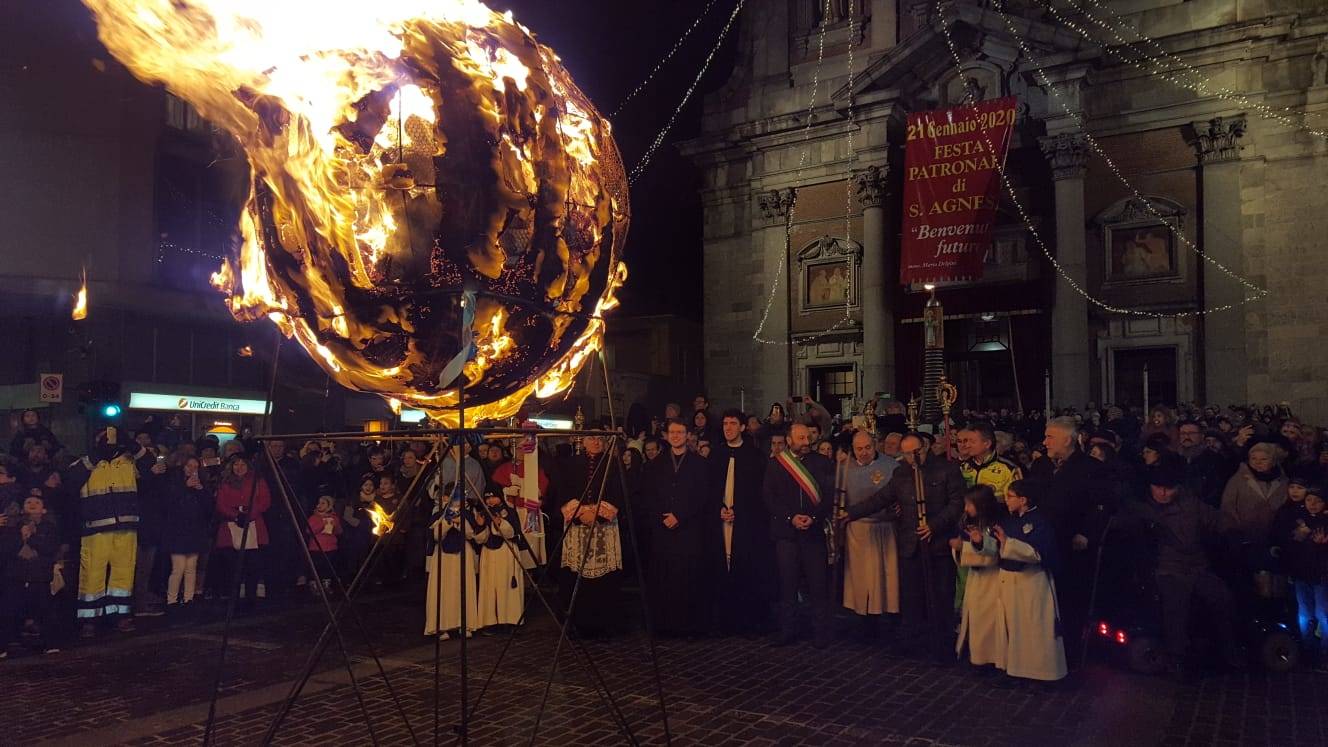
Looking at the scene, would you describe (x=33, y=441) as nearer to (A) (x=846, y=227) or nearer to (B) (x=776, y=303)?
(B) (x=776, y=303)

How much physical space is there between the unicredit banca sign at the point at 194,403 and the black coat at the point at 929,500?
1707cm

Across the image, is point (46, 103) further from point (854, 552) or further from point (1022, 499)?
point (1022, 499)

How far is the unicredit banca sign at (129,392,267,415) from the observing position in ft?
73.1

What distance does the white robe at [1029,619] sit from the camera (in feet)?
→ 22.9

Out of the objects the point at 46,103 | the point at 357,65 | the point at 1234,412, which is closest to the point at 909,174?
the point at 1234,412

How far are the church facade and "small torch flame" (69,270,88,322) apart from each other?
1789cm

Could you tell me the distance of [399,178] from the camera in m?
3.61

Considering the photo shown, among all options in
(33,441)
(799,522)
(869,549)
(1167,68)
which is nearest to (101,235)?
(33,441)

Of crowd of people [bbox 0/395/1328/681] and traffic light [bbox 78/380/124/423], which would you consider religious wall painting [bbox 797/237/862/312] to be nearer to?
crowd of people [bbox 0/395/1328/681]

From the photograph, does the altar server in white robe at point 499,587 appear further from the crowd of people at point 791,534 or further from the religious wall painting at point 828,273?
the religious wall painting at point 828,273

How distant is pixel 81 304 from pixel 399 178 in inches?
852

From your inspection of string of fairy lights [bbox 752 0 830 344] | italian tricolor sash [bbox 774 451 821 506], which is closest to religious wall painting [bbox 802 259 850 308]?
string of fairy lights [bbox 752 0 830 344]

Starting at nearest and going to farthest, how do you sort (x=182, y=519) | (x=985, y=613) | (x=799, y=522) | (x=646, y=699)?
(x=646, y=699), (x=985, y=613), (x=799, y=522), (x=182, y=519)

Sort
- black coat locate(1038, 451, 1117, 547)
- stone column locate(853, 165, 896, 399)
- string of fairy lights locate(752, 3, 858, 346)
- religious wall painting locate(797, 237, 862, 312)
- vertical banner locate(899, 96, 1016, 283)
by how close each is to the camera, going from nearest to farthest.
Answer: black coat locate(1038, 451, 1117, 547), vertical banner locate(899, 96, 1016, 283), stone column locate(853, 165, 896, 399), string of fairy lights locate(752, 3, 858, 346), religious wall painting locate(797, 237, 862, 312)
